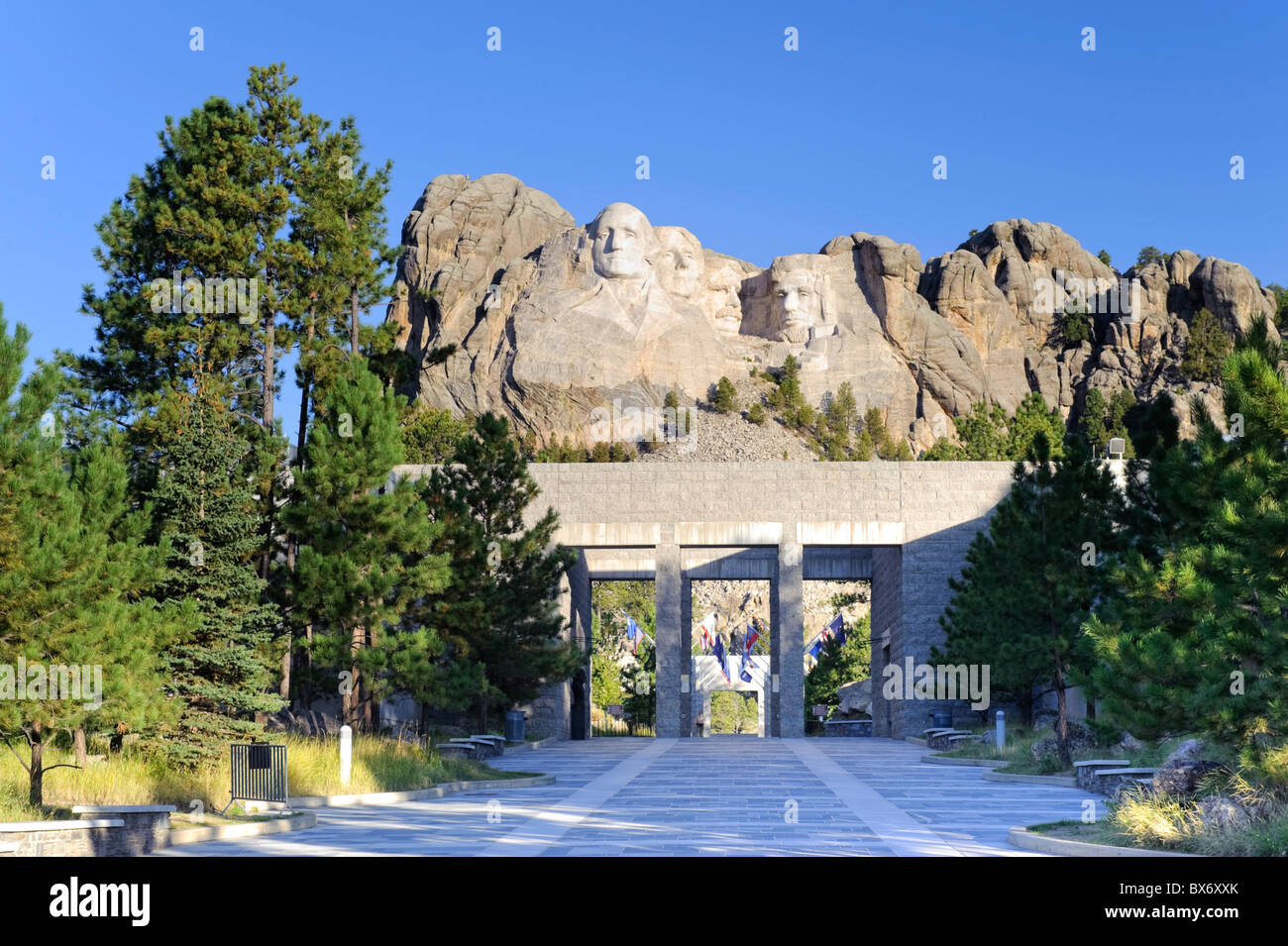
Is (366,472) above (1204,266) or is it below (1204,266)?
below

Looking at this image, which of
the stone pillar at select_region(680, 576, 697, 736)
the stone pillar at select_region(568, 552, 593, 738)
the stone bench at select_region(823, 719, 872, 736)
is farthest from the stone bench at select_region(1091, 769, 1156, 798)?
the stone bench at select_region(823, 719, 872, 736)

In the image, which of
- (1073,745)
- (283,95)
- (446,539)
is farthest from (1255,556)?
(283,95)

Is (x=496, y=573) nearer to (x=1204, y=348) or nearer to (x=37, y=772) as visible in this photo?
(x=37, y=772)

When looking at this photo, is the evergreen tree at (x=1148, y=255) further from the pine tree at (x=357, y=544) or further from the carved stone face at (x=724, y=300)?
the pine tree at (x=357, y=544)

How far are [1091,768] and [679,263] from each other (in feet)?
301

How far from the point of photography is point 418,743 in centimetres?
2203

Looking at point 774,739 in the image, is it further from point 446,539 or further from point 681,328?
point 681,328

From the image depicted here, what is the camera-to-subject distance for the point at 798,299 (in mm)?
108375

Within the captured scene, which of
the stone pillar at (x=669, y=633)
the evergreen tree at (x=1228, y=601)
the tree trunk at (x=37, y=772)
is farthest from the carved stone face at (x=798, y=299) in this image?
the tree trunk at (x=37, y=772)

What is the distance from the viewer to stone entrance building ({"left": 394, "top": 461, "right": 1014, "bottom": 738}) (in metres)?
40.1

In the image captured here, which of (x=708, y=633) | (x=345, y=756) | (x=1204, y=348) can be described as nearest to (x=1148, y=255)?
(x=1204, y=348)

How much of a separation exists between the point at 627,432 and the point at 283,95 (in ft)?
218

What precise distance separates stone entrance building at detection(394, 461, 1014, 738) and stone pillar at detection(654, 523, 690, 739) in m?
0.03

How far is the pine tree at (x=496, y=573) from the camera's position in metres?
26.0
